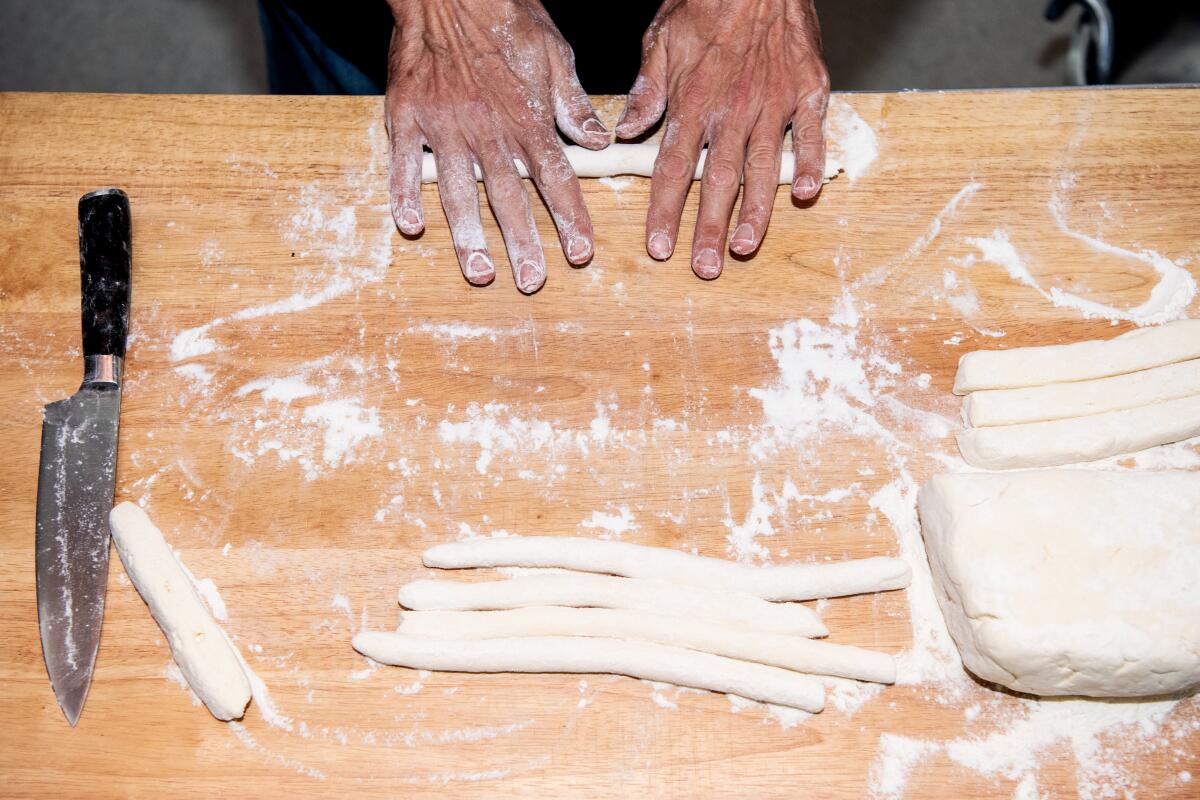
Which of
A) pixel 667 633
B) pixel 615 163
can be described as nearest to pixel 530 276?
pixel 615 163

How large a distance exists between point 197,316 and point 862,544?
1573mm

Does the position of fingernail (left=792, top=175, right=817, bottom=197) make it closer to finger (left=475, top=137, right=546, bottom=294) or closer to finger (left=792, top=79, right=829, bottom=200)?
finger (left=792, top=79, right=829, bottom=200)

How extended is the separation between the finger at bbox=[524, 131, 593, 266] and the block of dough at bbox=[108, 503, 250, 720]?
3.49ft

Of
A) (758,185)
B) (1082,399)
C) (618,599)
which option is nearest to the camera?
(618,599)

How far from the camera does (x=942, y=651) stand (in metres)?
1.73

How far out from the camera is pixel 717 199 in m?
2.03

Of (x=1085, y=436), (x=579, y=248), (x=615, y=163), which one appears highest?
(x=615, y=163)

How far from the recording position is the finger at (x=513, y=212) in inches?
77.7

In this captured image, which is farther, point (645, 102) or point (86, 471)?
point (645, 102)

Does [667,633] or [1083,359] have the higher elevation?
[1083,359]

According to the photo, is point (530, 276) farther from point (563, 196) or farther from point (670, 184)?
point (670, 184)

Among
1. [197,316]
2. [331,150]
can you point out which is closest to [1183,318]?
[331,150]

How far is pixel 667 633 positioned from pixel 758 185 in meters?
1.06

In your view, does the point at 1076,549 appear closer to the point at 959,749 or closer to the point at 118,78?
the point at 959,749
